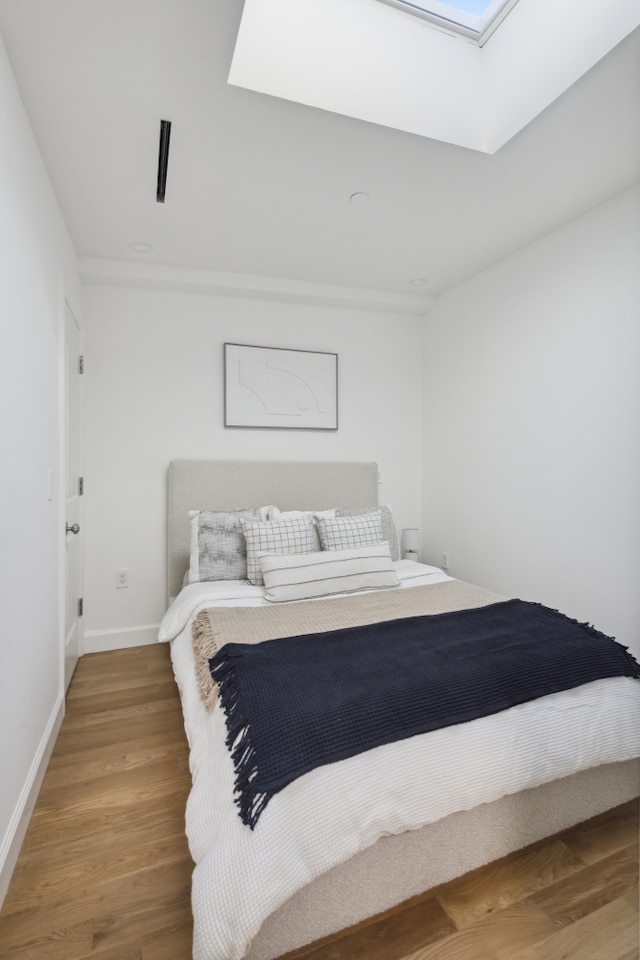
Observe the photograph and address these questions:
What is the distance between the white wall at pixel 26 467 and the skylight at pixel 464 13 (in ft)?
4.74

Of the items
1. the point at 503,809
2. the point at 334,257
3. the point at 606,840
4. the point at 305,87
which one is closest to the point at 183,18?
the point at 305,87

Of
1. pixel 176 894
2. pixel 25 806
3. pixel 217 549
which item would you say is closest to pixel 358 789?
pixel 176 894

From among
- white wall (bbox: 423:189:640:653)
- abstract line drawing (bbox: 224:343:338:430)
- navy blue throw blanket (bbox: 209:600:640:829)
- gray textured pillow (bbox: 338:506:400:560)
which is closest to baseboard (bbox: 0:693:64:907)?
navy blue throw blanket (bbox: 209:600:640:829)

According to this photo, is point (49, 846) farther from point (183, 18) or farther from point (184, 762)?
point (183, 18)

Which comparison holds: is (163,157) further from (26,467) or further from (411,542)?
(411,542)

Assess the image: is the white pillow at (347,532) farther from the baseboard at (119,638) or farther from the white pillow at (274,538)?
the baseboard at (119,638)

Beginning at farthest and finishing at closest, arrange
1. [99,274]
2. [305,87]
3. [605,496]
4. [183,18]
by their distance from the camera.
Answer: [99,274]
[605,496]
[305,87]
[183,18]

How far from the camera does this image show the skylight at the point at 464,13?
1.70 m

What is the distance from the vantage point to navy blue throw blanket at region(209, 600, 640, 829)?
118 cm

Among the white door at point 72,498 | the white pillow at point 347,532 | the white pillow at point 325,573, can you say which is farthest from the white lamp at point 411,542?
the white door at point 72,498

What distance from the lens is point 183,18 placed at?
1338 mm

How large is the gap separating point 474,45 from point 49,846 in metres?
3.36

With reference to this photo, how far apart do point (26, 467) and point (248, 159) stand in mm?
1536

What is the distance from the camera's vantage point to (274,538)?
8.69 ft
